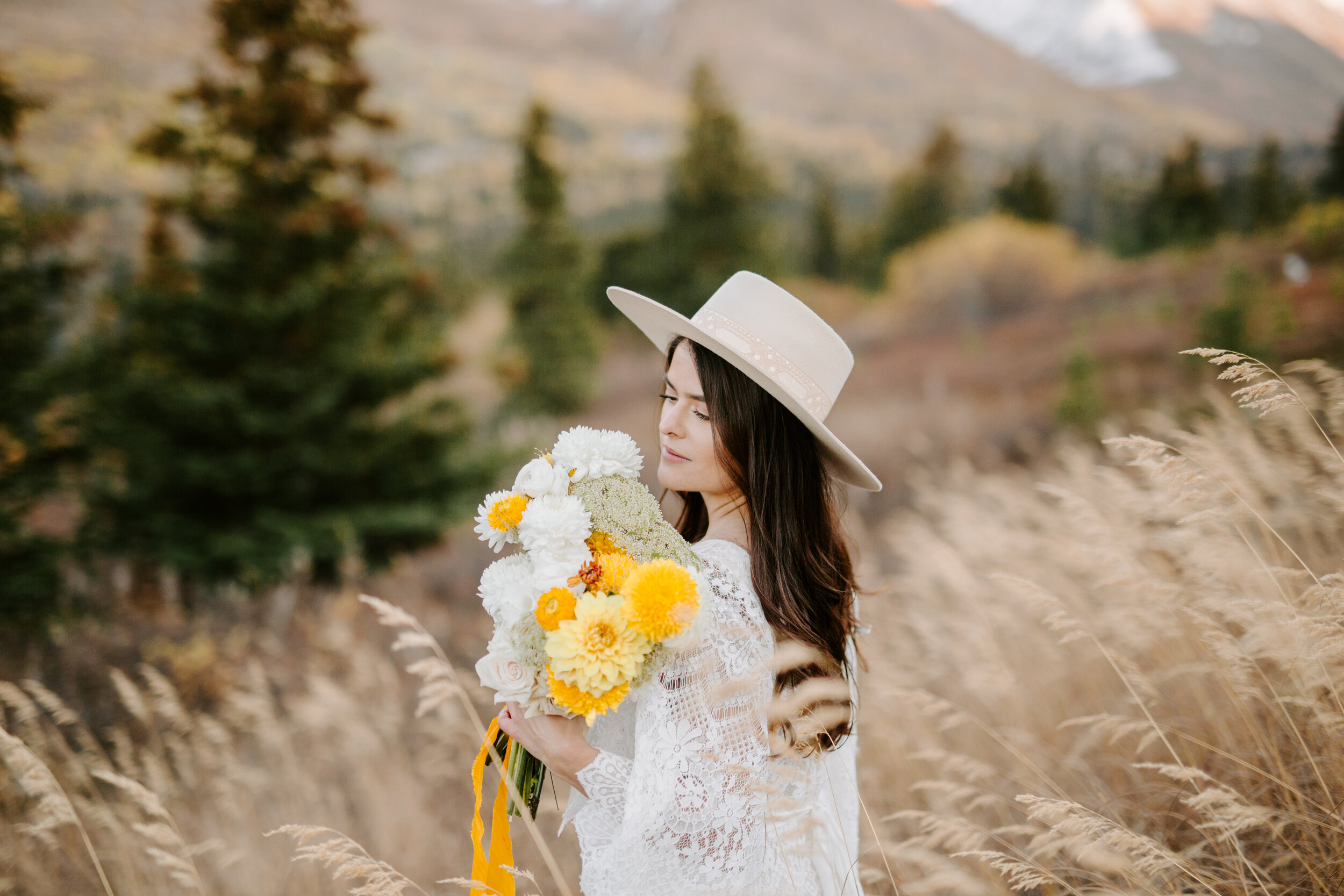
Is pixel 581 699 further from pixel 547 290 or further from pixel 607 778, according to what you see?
pixel 547 290

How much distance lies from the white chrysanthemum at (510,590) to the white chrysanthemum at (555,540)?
0.08 feet

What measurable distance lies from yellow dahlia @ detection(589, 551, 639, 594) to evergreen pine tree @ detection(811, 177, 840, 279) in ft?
59.5

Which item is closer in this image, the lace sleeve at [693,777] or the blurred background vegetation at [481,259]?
the lace sleeve at [693,777]

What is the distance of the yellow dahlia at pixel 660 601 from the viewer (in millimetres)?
1129

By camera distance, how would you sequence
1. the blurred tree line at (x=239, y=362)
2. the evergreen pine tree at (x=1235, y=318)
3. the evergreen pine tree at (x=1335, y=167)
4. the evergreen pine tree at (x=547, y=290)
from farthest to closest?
the evergreen pine tree at (x=547, y=290) < the evergreen pine tree at (x=1335, y=167) < the evergreen pine tree at (x=1235, y=318) < the blurred tree line at (x=239, y=362)

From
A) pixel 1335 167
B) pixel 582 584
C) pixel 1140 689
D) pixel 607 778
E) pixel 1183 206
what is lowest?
pixel 1140 689

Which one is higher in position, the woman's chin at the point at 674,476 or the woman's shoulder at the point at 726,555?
the woman's chin at the point at 674,476

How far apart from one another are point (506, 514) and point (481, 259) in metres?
13.6

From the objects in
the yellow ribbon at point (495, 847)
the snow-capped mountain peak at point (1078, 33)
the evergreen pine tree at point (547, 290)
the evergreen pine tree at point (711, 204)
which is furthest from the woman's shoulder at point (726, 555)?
the snow-capped mountain peak at point (1078, 33)

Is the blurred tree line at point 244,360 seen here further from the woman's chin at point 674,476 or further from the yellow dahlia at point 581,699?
the yellow dahlia at point 581,699

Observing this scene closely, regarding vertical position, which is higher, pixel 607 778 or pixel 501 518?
pixel 501 518

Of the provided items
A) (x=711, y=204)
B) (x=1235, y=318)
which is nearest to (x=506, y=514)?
(x=1235, y=318)

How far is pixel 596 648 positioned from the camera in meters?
1.15

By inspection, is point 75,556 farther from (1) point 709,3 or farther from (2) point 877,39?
(2) point 877,39
